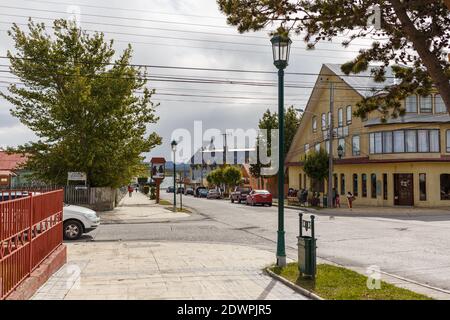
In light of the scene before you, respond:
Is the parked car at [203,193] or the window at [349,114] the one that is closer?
the window at [349,114]

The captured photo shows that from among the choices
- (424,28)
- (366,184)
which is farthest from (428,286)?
(366,184)

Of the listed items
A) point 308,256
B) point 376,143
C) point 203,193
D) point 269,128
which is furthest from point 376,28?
point 203,193

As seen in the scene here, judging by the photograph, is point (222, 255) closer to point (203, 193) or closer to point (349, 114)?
point (349, 114)

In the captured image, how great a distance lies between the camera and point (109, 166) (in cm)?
3145

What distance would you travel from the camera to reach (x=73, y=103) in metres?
29.5

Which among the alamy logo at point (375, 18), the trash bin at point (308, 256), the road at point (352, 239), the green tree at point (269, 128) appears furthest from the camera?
the green tree at point (269, 128)

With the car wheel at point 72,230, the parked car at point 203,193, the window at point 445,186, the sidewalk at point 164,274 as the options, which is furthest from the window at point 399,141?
the parked car at point 203,193

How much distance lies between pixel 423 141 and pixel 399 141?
173 centimetres

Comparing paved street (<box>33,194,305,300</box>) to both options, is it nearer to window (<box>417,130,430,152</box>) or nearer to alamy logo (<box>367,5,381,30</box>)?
alamy logo (<box>367,5,381,30</box>)

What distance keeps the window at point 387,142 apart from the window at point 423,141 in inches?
81.6

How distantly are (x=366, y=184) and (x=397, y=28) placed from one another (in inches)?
1315

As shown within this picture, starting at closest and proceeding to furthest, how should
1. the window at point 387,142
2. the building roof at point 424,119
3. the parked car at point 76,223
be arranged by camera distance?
1. the parked car at point 76,223
2. the building roof at point 424,119
3. the window at point 387,142

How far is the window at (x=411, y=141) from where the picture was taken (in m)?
37.8

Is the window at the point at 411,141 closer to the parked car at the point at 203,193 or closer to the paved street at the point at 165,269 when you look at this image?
the paved street at the point at 165,269
